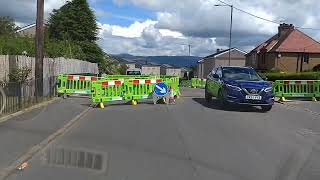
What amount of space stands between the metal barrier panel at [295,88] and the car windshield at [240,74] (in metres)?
5.37

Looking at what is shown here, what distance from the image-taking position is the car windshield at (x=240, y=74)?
20.4 m

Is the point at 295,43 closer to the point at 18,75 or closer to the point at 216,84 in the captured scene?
the point at 216,84

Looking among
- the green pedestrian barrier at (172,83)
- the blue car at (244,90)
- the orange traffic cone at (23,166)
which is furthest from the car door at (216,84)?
the orange traffic cone at (23,166)

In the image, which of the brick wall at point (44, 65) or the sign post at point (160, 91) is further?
the brick wall at point (44, 65)

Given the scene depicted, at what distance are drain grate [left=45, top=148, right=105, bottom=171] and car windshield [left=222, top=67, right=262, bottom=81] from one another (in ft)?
37.6

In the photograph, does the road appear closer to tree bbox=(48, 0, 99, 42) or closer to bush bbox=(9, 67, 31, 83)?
bush bbox=(9, 67, 31, 83)

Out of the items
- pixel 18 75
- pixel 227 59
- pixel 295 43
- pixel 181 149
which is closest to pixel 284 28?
pixel 295 43

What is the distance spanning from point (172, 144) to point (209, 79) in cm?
1267

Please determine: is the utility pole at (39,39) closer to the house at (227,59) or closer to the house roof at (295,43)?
the house roof at (295,43)

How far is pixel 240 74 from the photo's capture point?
2069 centimetres

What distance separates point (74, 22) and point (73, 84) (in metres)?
39.3

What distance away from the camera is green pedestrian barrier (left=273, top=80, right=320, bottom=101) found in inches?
1031

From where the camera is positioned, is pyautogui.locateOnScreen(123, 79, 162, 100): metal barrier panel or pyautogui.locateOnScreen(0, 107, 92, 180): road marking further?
pyautogui.locateOnScreen(123, 79, 162, 100): metal barrier panel

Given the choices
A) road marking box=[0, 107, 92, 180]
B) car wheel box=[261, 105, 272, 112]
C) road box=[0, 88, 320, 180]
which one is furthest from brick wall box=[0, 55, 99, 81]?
car wheel box=[261, 105, 272, 112]
